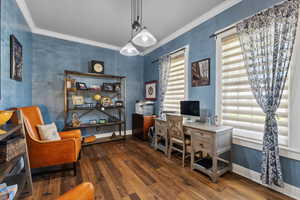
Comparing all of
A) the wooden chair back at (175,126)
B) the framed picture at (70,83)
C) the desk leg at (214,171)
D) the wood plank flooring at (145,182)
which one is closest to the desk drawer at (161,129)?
the wooden chair back at (175,126)

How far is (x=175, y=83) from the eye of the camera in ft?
10.8

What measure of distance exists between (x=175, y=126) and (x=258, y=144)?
1.22 m

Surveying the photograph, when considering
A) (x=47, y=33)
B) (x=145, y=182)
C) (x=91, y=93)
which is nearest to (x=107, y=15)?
(x=47, y=33)

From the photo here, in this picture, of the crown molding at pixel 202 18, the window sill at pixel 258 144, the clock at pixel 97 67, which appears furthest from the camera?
the clock at pixel 97 67

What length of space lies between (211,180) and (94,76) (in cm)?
360

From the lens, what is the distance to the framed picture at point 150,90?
13.0ft

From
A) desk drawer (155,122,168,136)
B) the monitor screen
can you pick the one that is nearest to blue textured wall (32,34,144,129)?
desk drawer (155,122,168,136)

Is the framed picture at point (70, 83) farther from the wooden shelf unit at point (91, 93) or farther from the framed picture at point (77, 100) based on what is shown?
the framed picture at point (77, 100)

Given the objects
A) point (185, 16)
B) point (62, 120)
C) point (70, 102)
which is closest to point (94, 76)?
point (70, 102)

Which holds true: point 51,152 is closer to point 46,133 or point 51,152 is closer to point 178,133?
point 46,133

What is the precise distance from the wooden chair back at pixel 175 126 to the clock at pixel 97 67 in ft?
8.09

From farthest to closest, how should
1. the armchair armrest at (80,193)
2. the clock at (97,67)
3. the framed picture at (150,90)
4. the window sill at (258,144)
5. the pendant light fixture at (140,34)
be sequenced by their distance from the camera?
1. the framed picture at (150,90)
2. the clock at (97,67)
3. the pendant light fixture at (140,34)
4. the window sill at (258,144)
5. the armchair armrest at (80,193)

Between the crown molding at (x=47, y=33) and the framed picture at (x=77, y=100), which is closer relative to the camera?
the crown molding at (x=47, y=33)

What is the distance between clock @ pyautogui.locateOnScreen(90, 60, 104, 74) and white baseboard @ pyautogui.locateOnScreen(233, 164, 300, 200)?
3.78 metres
